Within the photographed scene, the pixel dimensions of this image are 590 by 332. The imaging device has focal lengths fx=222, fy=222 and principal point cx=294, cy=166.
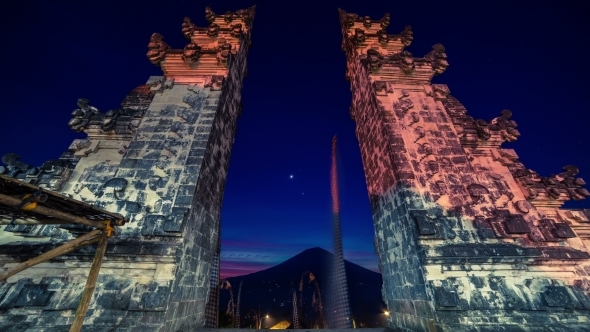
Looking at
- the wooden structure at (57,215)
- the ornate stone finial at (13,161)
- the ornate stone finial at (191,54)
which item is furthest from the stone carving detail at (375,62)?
the ornate stone finial at (13,161)

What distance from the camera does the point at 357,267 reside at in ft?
270

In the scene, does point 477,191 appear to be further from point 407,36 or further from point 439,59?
point 407,36

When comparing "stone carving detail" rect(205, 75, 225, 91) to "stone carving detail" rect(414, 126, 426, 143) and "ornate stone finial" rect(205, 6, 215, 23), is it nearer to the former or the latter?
"ornate stone finial" rect(205, 6, 215, 23)

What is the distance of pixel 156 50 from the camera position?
8.25m

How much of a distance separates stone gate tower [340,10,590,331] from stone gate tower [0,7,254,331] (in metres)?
5.41

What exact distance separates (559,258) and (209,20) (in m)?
15.0

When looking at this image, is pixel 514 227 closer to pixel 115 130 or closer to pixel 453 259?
pixel 453 259

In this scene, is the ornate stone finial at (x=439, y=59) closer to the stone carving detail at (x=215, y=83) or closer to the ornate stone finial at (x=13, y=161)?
the stone carving detail at (x=215, y=83)

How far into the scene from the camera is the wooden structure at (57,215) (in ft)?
10.00

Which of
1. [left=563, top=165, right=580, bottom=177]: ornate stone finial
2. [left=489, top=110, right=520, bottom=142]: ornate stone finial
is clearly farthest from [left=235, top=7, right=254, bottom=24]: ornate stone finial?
[left=563, top=165, right=580, bottom=177]: ornate stone finial

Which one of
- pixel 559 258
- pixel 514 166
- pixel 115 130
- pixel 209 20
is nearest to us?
pixel 559 258

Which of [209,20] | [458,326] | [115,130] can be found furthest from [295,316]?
[209,20]

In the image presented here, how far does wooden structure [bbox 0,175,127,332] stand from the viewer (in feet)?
10.00

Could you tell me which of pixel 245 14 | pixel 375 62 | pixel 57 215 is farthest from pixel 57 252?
pixel 245 14
